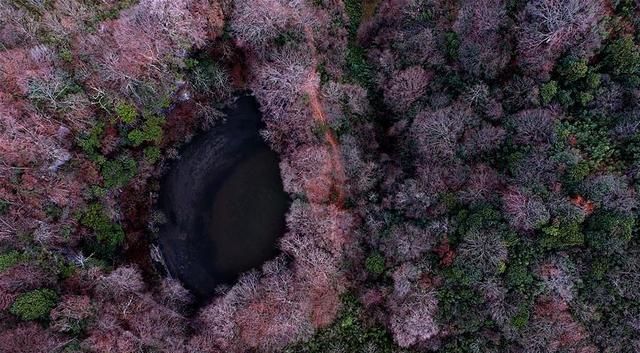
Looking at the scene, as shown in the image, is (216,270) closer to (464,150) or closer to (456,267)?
(456,267)

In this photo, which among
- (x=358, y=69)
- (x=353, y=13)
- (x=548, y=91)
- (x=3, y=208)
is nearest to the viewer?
(x=548, y=91)

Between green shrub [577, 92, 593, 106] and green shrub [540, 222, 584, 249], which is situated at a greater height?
green shrub [577, 92, 593, 106]

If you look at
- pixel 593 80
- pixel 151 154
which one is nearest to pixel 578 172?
pixel 593 80

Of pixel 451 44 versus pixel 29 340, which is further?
pixel 451 44

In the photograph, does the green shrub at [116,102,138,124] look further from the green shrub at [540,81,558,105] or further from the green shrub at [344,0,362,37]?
the green shrub at [540,81,558,105]

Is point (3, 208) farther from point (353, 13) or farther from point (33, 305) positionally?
point (353, 13)

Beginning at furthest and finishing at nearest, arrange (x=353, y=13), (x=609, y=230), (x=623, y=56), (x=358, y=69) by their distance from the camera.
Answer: (x=353, y=13), (x=358, y=69), (x=623, y=56), (x=609, y=230)

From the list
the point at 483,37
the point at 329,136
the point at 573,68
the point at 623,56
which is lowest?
the point at 623,56

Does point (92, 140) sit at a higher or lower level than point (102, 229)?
higher

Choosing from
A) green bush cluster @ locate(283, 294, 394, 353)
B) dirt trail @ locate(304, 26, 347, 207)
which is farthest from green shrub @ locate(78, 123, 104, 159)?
green bush cluster @ locate(283, 294, 394, 353)
